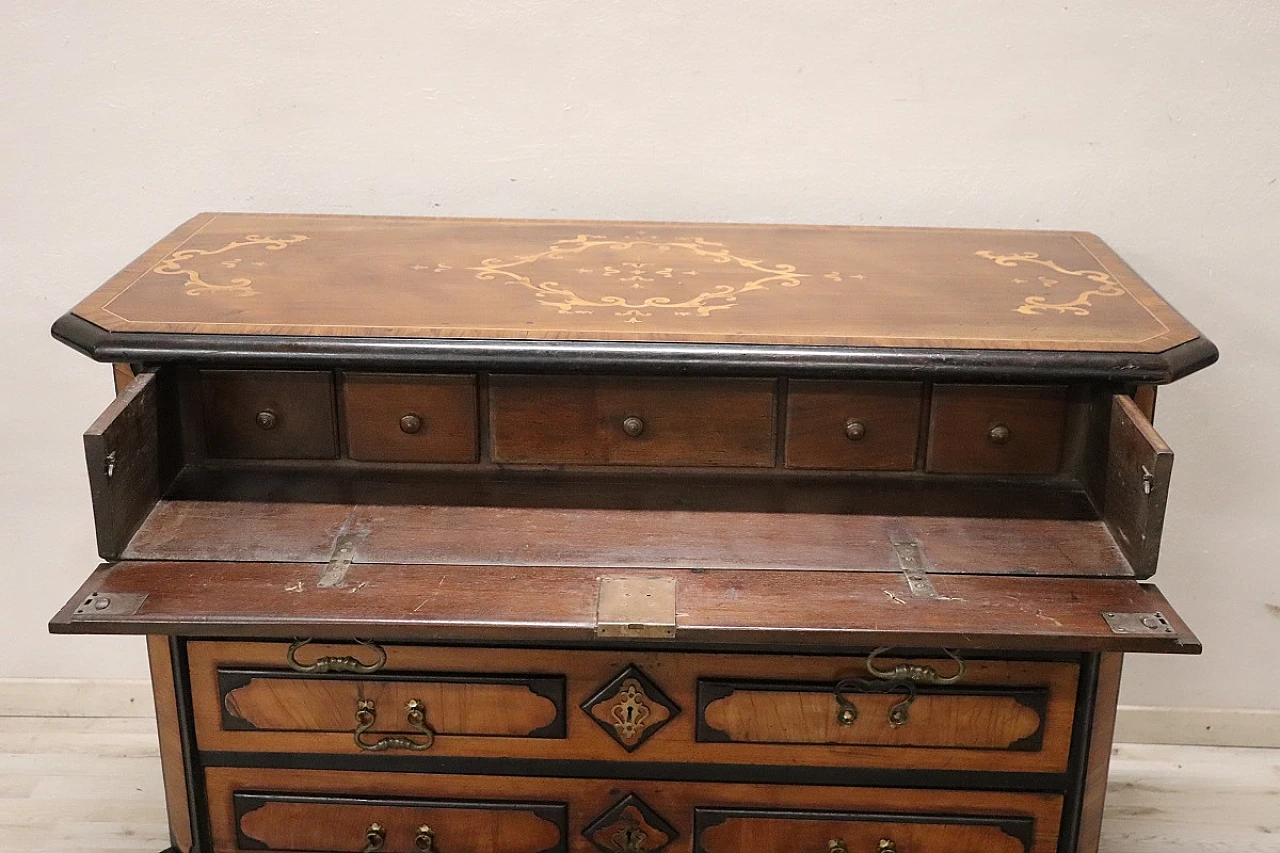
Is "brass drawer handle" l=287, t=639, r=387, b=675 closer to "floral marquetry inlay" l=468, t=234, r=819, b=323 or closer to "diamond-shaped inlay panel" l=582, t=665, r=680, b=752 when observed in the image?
"diamond-shaped inlay panel" l=582, t=665, r=680, b=752

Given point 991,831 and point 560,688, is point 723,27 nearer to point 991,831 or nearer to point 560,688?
point 560,688

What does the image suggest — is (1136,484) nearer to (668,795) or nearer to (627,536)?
(627,536)

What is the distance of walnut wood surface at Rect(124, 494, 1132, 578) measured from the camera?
1.68 meters

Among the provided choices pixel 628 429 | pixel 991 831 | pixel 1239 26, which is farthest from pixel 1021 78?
pixel 991 831

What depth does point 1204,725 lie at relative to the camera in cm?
277

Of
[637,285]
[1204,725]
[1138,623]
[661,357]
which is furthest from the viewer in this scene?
[1204,725]

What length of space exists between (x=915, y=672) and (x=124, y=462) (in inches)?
42.8

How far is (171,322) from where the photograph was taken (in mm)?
1751

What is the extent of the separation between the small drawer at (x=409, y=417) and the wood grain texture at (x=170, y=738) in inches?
15.4

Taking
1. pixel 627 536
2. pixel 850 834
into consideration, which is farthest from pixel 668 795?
pixel 627 536

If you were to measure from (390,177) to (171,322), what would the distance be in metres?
0.74

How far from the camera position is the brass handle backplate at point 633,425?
1.79 metres

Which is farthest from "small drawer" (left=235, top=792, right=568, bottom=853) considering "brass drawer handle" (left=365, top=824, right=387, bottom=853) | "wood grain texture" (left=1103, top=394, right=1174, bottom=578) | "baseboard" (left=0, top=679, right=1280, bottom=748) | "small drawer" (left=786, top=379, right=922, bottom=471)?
"baseboard" (left=0, top=679, right=1280, bottom=748)

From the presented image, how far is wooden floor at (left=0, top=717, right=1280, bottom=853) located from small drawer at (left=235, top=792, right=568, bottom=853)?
25.2 inches
